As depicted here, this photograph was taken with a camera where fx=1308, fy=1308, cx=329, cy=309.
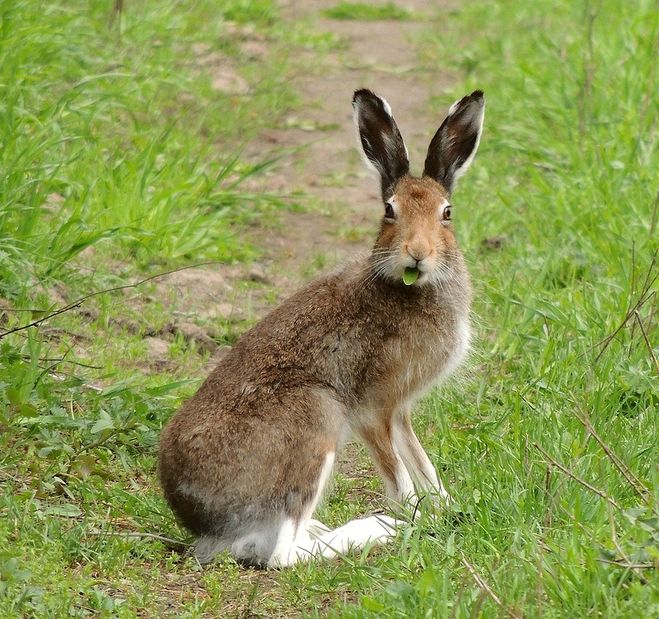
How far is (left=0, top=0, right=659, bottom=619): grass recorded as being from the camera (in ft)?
13.8

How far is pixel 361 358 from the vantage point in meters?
5.11

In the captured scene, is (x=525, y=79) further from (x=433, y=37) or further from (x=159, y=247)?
(x=159, y=247)

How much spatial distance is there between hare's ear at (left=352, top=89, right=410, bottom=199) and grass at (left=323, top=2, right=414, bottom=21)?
295 inches

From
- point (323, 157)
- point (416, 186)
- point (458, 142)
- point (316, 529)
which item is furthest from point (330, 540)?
point (323, 157)

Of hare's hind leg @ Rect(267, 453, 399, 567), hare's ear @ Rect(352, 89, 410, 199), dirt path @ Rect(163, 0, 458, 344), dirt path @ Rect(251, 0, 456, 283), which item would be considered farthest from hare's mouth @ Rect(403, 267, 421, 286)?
dirt path @ Rect(251, 0, 456, 283)

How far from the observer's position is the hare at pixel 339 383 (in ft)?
15.4

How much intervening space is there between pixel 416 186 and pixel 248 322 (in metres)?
A: 1.82

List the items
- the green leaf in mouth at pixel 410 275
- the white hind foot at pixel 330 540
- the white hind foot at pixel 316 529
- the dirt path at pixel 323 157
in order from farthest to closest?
the dirt path at pixel 323 157 < the green leaf in mouth at pixel 410 275 < the white hind foot at pixel 316 529 < the white hind foot at pixel 330 540

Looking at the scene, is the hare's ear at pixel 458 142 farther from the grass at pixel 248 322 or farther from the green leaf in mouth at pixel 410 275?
the grass at pixel 248 322

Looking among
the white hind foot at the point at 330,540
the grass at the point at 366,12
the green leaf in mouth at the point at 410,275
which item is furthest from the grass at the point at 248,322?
the grass at the point at 366,12

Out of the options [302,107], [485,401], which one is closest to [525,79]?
[302,107]

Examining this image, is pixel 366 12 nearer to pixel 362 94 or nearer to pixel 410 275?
pixel 362 94

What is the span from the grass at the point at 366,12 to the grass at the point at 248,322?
87.7 inches

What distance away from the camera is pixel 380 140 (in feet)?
17.8
